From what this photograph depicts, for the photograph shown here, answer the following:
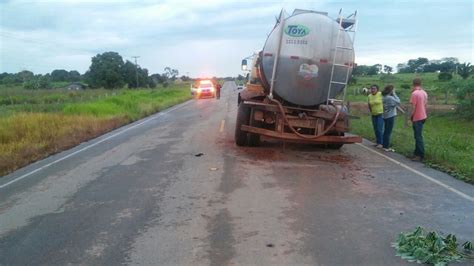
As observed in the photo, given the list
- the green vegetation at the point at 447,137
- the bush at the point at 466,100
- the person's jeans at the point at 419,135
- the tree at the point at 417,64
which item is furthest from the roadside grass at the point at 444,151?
the tree at the point at 417,64

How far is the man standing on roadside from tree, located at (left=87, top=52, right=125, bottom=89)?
3025 inches

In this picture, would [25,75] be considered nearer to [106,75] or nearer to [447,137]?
[106,75]

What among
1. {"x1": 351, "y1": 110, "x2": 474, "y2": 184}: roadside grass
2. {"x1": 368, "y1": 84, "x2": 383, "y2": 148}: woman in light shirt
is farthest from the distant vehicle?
{"x1": 368, "y1": 84, "x2": 383, "y2": 148}: woman in light shirt

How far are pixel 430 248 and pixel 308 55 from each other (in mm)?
6563

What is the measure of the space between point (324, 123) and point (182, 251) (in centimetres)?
712

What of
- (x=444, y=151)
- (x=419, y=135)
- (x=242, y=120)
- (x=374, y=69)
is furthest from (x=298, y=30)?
(x=374, y=69)

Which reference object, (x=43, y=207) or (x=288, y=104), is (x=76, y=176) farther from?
(x=288, y=104)

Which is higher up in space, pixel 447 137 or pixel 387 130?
pixel 387 130

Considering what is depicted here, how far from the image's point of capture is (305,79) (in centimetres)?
1094

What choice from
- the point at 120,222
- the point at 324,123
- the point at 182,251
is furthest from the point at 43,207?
the point at 324,123

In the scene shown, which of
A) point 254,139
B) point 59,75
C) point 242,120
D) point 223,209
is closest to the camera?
point 223,209

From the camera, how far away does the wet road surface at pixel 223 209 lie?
16.2ft

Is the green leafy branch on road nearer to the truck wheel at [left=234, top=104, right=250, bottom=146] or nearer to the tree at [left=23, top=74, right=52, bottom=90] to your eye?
the truck wheel at [left=234, top=104, right=250, bottom=146]

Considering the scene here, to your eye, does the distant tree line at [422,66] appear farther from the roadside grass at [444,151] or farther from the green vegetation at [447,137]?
the roadside grass at [444,151]
